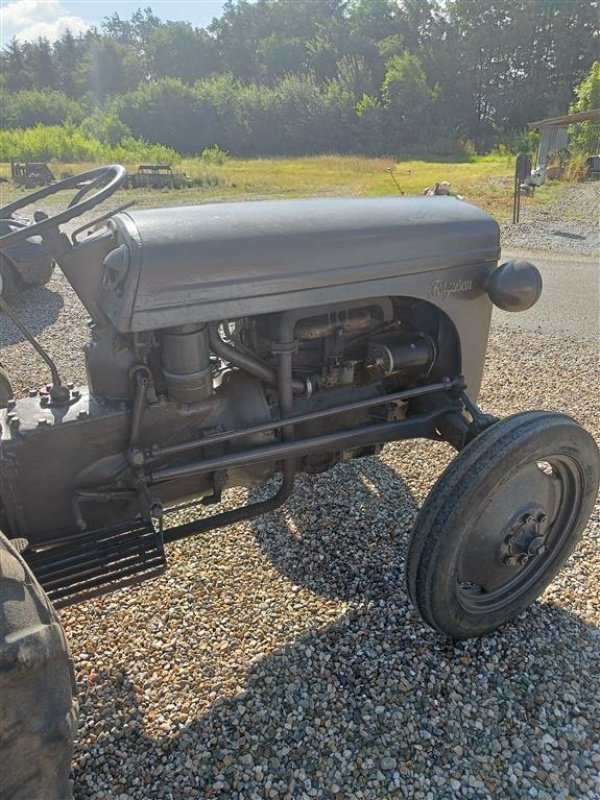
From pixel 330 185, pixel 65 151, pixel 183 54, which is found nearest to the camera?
pixel 330 185

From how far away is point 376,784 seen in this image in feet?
6.43

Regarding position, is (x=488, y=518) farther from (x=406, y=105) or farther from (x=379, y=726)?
(x=406, y=105)

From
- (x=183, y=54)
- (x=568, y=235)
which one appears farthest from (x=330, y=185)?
(x=183, y=54)

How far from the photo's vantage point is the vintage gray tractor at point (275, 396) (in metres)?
2.05

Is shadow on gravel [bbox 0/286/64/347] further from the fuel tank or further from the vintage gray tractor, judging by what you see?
the fuel tank

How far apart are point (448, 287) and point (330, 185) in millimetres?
18892

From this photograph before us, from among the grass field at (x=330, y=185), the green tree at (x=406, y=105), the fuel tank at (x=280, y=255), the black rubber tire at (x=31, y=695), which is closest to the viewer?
the black rubber tire at (x=31, y=695)

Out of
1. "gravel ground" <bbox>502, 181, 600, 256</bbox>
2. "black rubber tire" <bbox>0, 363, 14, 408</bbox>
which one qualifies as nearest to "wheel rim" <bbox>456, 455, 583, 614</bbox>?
"black rubber tire" <bbox>0, 363, 14, 408</bbox>

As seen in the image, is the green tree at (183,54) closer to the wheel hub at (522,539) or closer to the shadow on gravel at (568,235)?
the shadow on gravel at (568,235)

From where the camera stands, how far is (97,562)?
204 centimetres

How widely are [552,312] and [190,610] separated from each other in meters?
5.77

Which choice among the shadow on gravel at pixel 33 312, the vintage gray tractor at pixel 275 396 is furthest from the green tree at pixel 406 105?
the vintage gray tractor at pixel 275 396

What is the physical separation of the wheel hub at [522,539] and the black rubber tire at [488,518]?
27 millimetres

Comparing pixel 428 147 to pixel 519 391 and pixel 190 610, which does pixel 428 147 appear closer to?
pixel 519 391
